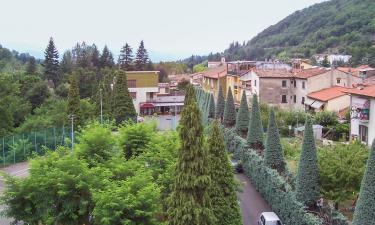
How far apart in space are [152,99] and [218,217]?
6390 centimetres

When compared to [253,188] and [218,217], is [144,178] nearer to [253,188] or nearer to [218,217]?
[218,217]

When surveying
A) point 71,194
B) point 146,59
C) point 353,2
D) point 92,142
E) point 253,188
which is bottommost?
point 253,188

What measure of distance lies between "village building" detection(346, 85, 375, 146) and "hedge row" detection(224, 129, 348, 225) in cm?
1026

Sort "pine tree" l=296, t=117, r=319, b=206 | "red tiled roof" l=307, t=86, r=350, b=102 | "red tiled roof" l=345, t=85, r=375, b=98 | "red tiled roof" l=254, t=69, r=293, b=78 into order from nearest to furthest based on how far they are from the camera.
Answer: "pine tree" l=296, t=117, r=319, b=206
"red tiled roof" l=345, t=85, r=375, b=98
"red tiled roof" l=307, t=86, r=350, b=102
"red tiled roof" l=254, t=69, r=293, b=78

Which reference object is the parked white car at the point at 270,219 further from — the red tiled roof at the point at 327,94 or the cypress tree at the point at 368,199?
the red tiled roof at the point at 327,94

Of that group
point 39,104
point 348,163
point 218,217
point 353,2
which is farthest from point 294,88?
point 353,2

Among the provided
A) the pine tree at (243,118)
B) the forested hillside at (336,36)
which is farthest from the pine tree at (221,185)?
the forested hillside at (336,36)

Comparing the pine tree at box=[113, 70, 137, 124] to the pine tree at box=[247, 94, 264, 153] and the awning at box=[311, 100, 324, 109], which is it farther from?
the pine tree at box=[247, 94, 264, 153]

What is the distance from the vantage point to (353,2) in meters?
196

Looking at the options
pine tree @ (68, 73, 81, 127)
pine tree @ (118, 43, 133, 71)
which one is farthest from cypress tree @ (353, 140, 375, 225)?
pine tree @ (118, 43, 133, 71)

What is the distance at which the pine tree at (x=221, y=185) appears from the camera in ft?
66.4

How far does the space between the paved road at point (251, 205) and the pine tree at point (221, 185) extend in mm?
7131

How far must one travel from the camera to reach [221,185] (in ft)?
67.6

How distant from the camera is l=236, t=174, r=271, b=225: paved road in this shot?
28.3 meters
